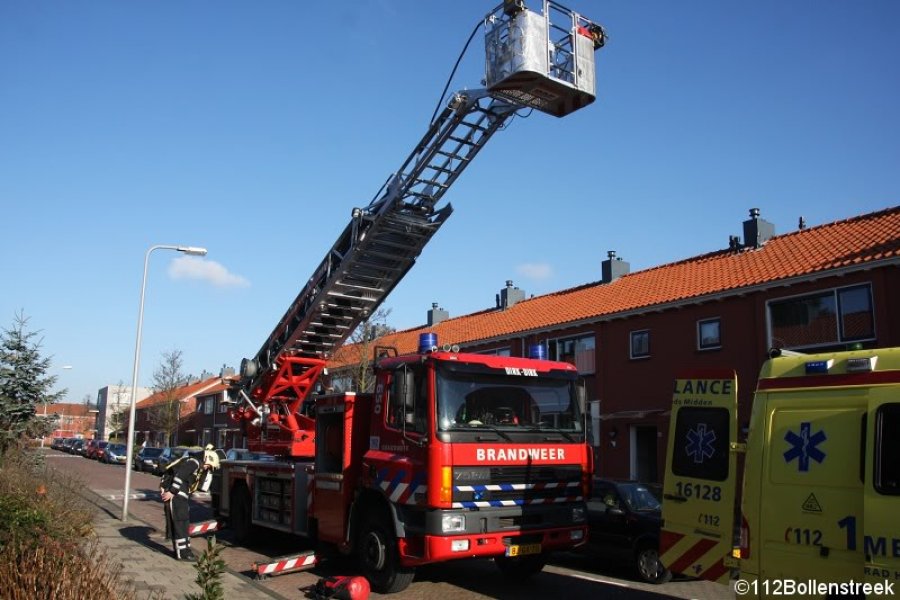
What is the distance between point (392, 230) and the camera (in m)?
10.6

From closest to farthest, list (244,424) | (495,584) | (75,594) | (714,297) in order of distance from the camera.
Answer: (75,594)
(495,584)
(244,424)
(714,297)

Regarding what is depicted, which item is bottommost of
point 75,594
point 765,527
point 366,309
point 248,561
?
point 248,561

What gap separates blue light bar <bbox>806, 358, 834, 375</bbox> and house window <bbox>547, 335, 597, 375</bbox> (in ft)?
58.8

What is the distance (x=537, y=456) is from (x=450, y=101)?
468cm

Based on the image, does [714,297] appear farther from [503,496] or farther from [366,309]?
[503,496]

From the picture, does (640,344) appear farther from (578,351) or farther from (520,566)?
(520,566)

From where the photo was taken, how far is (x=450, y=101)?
9430 mm

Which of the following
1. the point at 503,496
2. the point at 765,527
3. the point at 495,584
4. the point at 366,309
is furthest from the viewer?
the point at 366,309

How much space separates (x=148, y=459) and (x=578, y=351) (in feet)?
79.8

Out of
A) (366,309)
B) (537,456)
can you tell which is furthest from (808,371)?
(366,309)

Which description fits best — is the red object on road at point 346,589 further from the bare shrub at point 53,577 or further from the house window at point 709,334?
the house window at point 709,334

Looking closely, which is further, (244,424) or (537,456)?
(244,424)

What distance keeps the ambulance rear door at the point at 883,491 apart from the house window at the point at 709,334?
15519mm

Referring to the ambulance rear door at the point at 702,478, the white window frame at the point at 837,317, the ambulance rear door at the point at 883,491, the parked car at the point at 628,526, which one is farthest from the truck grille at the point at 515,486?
the white window frame at the point at 837,317
